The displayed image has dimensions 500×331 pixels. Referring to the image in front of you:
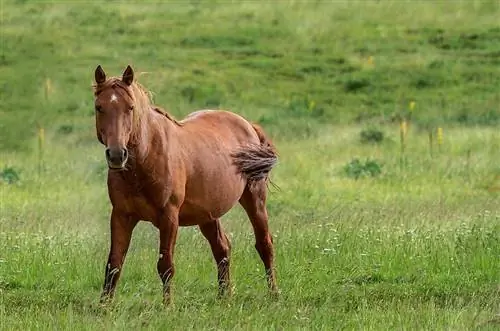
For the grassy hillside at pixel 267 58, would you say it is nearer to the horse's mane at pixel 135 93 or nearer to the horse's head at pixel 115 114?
the horse's mane at pixel 135 93

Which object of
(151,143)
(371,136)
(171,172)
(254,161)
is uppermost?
(151,143)

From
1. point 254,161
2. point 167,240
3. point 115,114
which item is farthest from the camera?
point 254,161

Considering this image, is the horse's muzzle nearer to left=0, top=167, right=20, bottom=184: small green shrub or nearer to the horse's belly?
the horse's belly

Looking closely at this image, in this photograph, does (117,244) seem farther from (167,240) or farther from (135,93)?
(135,93)

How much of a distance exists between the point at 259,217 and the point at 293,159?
9710 mm

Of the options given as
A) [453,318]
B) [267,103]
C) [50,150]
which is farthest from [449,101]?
[453,318]

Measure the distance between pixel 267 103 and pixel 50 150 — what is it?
766 cm

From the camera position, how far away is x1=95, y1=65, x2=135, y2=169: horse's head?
8.47 meters

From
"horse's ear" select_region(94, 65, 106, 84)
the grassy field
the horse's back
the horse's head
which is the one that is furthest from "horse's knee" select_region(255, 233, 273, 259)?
"horse's ear" select_region(94, 65, 106, 84)

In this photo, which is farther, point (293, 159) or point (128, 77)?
point (293, 159)

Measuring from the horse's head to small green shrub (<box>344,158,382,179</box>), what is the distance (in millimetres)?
9978

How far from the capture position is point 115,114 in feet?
28.5

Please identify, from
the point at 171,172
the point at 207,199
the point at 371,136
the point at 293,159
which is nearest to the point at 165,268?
the point at 171,172

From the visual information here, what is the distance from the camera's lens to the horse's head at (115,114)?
8469 millimetres
